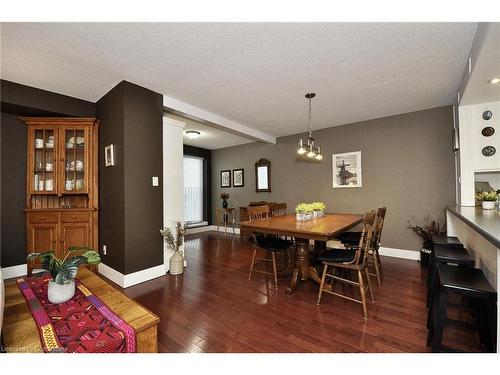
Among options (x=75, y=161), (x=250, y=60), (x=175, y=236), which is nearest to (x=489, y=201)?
(x=250, y=60)

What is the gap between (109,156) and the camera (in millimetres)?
2854

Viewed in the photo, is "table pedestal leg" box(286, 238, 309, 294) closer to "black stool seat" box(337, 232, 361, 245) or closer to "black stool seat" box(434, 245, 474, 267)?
"black stool seat" box(337, 232, 361, 245)

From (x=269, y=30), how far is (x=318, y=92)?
4.58 ft

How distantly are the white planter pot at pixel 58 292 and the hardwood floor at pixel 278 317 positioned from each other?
72cm

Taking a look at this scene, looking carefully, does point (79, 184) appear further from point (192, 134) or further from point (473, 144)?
point (473, 144)

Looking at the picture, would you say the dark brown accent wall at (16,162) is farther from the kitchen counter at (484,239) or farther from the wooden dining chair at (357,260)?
the kitchen counter at (484,239)

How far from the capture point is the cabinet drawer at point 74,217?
9.82 feet

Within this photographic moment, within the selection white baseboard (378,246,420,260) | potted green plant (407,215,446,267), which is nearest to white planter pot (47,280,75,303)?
potted green plant (407,215,446,267)

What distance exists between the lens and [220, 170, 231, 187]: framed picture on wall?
21.0 feet

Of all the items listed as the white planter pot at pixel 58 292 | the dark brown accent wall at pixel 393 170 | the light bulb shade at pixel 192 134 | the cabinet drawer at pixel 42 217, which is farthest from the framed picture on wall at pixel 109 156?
the dark brown accent wall at pixel 393 170

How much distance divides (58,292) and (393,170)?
4580 millimetres

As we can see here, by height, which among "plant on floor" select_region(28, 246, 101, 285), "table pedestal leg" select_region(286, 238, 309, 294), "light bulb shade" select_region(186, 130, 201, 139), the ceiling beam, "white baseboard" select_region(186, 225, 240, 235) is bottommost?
"white baseboard" select_region(186, 225, 240, 235)

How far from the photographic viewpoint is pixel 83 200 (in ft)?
10.8

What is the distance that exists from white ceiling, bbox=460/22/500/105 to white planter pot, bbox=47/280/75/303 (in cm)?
327
